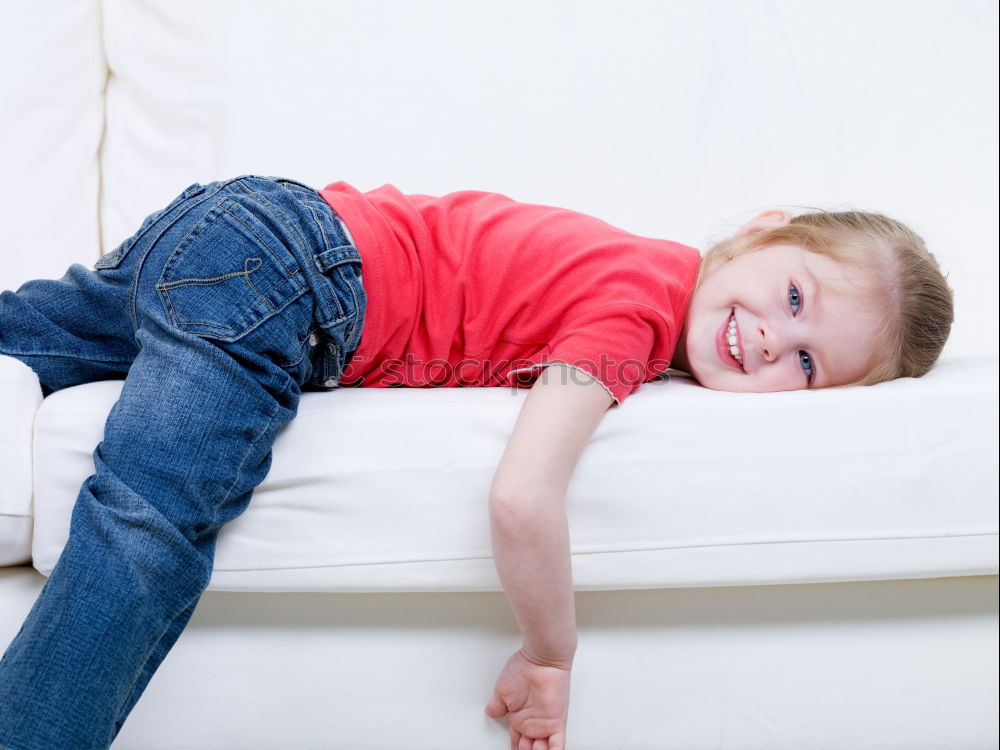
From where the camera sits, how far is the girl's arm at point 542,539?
0.76 m

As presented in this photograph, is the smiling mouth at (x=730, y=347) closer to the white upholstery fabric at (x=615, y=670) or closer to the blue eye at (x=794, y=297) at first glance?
the blue eye at (x=794, y=297)

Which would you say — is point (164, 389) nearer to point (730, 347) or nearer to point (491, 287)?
point (491, 287)

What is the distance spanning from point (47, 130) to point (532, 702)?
1.14m

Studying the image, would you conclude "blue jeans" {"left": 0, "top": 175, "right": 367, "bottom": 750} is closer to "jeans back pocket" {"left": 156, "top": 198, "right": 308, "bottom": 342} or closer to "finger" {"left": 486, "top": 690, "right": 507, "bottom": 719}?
"jeans back pocket" {"left": 156, "top": 198, "right": 308, "bottom": 342}

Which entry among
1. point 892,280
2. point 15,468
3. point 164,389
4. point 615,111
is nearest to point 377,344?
point 164,389

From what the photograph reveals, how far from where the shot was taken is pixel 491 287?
3.37 feet

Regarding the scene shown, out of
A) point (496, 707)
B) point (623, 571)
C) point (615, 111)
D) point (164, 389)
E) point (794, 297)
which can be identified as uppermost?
point (615, 111)

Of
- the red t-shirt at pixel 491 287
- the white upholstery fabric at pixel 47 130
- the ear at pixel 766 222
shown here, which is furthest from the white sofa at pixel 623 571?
the white upholstery fabric at pixel 47 130

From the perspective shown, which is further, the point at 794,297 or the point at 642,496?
the point at 794,297

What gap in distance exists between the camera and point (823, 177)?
59.7 inches

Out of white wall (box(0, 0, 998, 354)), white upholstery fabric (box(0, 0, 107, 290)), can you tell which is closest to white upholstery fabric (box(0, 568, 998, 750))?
white upholstery fabric (box(0, 0, 107, 290))

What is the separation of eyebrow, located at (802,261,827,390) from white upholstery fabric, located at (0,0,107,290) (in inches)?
43.4

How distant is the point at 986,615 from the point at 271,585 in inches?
28.3

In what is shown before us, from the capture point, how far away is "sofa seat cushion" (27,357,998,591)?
820 millimetres
